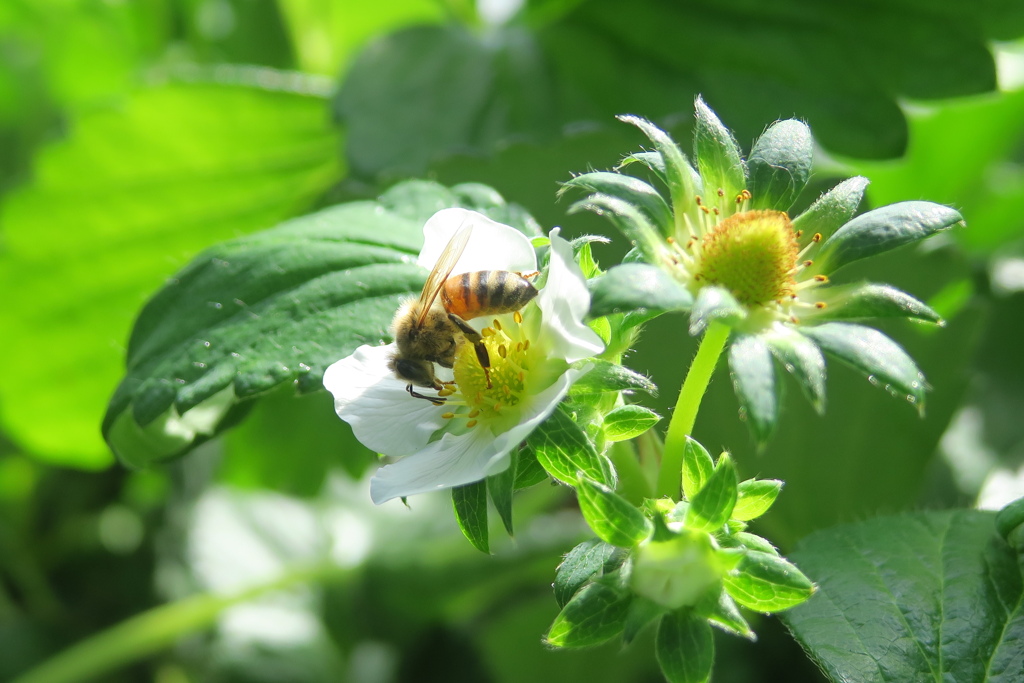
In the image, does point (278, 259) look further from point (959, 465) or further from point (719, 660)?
point (959, 465)

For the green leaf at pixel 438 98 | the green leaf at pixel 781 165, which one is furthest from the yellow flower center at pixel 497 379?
the green leaf at pixel 438 98

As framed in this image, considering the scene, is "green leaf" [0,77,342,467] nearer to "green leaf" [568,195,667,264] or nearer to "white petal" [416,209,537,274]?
"white petal" [416,209,537,274]

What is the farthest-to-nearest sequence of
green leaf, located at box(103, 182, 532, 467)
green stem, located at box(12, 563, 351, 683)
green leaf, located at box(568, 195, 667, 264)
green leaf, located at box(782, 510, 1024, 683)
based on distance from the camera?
green stem, located at box(12, 563, 351, 683) < green leaf, located at box(103, 182, 532, 467) < green leaf, located at box(782, 510, 1024, 683) < green leaf, located at box(568, 195, 667, 264)

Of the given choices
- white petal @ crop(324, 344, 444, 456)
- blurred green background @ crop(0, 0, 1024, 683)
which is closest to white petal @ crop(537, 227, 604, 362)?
white petal @ crop(324, 344, 444, 456)

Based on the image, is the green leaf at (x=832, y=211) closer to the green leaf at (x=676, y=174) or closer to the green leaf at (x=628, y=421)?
the green leaf at (x=676, y=174)

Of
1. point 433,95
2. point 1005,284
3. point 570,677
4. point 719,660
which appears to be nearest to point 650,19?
point 433,95

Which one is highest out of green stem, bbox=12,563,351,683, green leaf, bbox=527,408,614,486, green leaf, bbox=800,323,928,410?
green leaf, bbox=800,323,928,410
